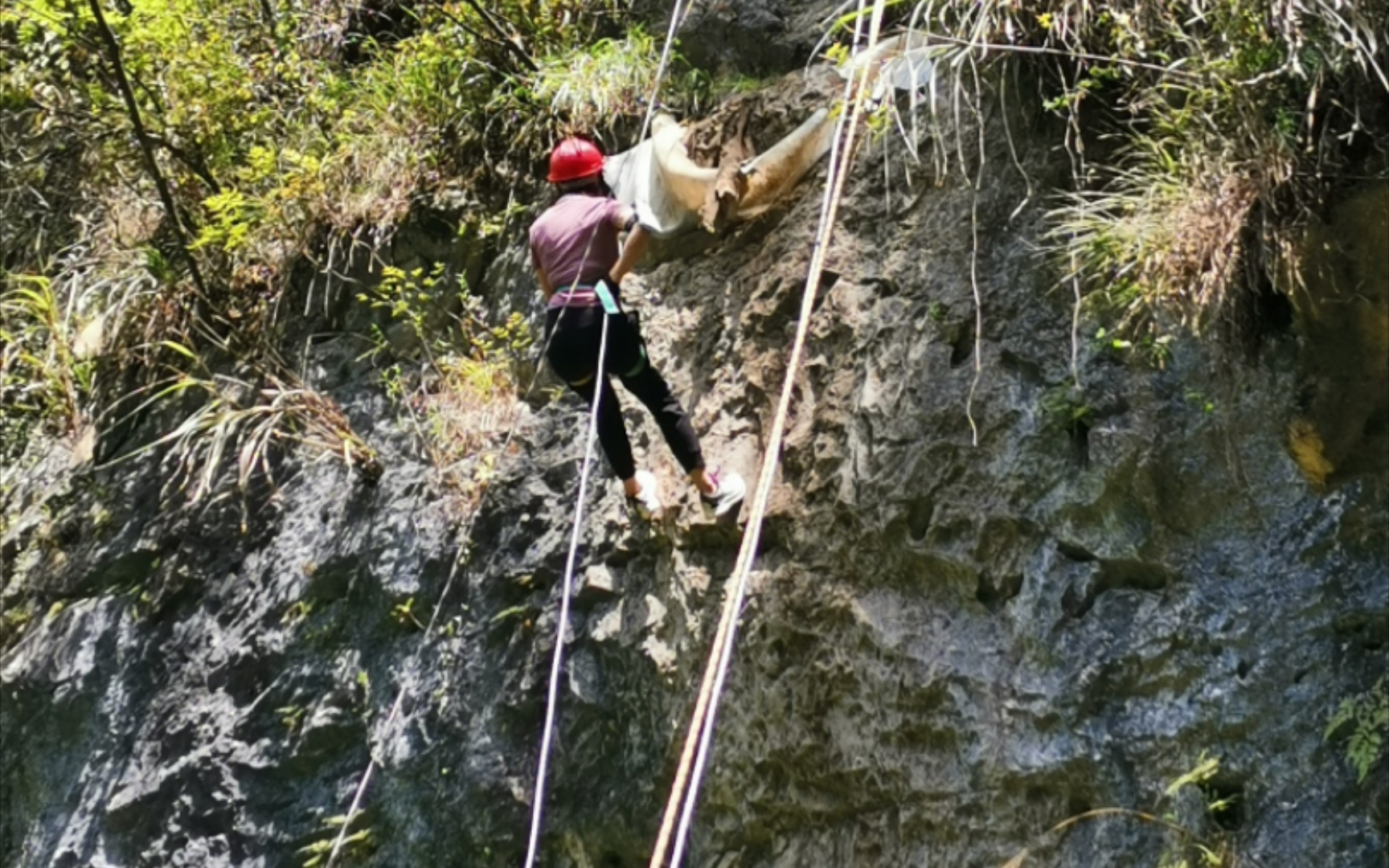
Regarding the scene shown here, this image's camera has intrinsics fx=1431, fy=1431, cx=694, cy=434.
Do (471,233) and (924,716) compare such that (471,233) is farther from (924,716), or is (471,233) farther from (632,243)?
(924,716)

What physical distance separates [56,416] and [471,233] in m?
2.39

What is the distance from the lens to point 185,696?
550 centimetres

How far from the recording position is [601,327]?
4.37m

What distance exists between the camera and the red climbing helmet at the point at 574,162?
4.61 m

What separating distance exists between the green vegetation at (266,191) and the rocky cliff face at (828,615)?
24 cm

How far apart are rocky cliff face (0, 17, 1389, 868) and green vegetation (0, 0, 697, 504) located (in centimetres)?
24

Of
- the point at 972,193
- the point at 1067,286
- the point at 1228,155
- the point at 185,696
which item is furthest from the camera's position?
the point at 185,696

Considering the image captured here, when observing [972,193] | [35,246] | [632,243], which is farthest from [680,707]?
[35,246]

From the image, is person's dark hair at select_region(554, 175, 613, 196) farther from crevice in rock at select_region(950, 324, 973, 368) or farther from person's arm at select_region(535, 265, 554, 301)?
crevice in rock at select_region(950, 324, 973, 368)

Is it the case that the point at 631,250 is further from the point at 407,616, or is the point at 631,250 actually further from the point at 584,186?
the point at 407,616

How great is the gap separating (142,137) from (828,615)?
378 centimetres

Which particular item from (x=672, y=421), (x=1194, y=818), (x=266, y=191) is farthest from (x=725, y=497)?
(x=266, y=191)

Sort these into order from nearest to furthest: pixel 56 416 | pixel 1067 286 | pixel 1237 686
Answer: pixel 1237 686 < pixel 1067 286 < pixel 56 416

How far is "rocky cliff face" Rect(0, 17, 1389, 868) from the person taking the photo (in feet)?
11.1
